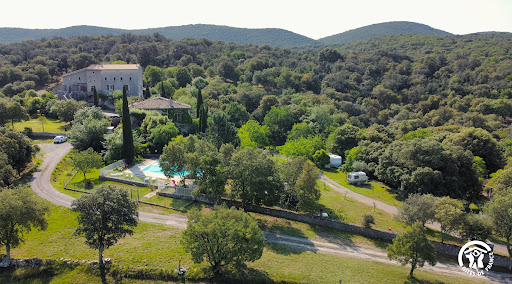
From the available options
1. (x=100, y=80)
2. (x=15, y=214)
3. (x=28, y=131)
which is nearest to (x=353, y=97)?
(x=100, y=80)

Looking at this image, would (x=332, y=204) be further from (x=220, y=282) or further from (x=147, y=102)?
(x=147, y=102)

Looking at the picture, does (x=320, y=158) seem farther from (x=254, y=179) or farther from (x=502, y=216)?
(x=502, y=216)

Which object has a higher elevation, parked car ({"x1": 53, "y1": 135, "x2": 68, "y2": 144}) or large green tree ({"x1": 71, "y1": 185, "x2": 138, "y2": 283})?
large green tree ({"x1": 71, "y1": 185, "x2": 138, "y2": 283})

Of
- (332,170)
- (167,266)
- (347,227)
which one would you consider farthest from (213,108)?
(167,266)

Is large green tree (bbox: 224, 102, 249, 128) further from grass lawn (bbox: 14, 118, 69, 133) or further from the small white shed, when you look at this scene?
grass lawn (bbox: 14, 118, 69, 133)

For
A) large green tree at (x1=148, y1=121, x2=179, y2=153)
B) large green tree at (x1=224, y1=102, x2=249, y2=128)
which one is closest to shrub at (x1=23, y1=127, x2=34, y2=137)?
large green tree at (x1=148, y1=121, x2=179, y2=153)

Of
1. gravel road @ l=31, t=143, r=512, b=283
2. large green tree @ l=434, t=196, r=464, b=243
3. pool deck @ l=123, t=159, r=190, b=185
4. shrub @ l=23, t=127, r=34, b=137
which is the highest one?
large green tree @ l=434, t=196, r=464, b=243

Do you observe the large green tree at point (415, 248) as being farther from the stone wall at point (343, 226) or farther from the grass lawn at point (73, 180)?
the grass lawn at point (73, 180)
